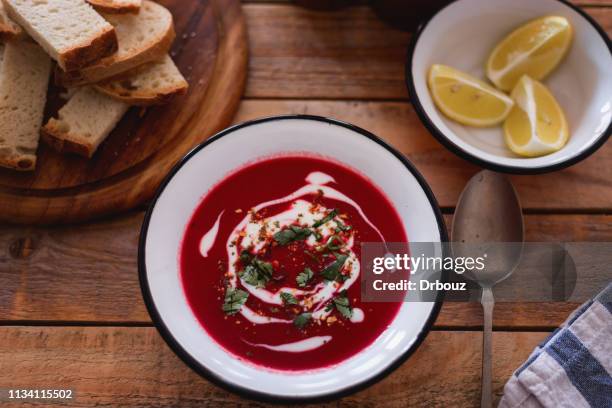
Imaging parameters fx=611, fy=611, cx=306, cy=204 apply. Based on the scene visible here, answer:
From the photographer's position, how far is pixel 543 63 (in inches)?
80.1

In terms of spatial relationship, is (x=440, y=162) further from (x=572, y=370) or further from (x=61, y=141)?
(x=61, y=141)

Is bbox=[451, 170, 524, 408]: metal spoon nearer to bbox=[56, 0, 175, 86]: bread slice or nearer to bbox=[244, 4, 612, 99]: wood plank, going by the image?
bbox=[244, 4, 612, 99]: wood plank

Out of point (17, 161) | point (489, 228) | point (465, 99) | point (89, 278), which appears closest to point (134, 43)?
point (17, 161)

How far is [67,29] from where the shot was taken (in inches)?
72.9

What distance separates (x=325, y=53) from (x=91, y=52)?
78 centimetres

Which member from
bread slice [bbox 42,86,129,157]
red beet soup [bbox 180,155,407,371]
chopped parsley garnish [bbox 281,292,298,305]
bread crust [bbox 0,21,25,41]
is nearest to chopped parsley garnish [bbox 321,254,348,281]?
red beet soup [bbox 180,155,407,371]

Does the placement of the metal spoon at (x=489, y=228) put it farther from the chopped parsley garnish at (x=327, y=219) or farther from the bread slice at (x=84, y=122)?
the bread slice at (x=84, y=122)

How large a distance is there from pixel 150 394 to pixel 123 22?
3.87 feet

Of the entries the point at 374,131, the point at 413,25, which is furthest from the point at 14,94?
the point at 413,25

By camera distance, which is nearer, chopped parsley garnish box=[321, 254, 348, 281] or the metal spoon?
chopped parsley garnish box=[321, 254, 348, 281]

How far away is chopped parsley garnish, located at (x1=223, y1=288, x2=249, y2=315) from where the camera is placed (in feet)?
5.41

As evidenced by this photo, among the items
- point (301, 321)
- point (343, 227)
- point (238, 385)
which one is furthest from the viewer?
point (343, 227)

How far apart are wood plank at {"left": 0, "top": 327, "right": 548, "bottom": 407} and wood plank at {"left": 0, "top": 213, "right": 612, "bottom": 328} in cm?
4

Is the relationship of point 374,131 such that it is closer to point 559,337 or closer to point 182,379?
point 559,337
